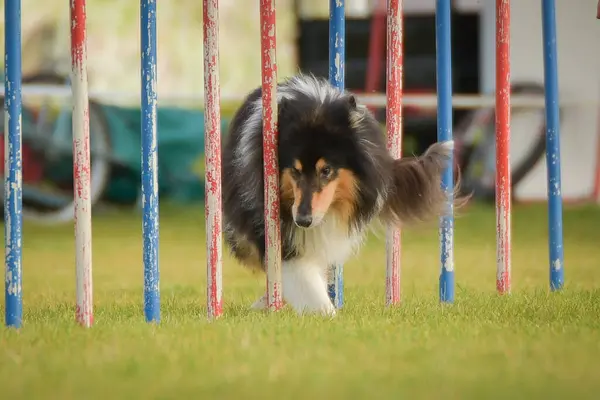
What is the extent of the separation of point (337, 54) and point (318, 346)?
152 cm

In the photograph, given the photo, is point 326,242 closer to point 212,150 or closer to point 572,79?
point 212,150

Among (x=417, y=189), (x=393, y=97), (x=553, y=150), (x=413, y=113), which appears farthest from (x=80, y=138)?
(x=413, y=113)

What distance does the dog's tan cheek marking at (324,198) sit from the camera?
3.68 m

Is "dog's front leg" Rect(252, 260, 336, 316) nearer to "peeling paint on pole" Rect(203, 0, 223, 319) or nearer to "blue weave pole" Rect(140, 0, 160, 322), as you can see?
"peeling paint on pole" Rect(203, 0, 223, 319)

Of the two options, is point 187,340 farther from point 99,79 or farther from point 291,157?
point 99,79

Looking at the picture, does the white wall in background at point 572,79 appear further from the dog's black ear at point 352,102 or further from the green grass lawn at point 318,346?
the dog's black ear at point 352,102

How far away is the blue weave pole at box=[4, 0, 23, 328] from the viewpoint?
126 inches

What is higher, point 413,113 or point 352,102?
point 413,113

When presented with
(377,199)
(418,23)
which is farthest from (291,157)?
(418,23)

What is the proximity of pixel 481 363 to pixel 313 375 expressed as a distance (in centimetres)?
49

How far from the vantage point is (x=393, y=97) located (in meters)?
3.99

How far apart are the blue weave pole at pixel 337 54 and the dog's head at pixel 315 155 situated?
245 mm

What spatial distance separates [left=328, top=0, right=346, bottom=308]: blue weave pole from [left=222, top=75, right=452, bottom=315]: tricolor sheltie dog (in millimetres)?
67

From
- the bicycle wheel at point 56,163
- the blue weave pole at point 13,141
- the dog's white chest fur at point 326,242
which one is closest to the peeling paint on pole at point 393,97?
the dog's white chest fur at point 326,242
